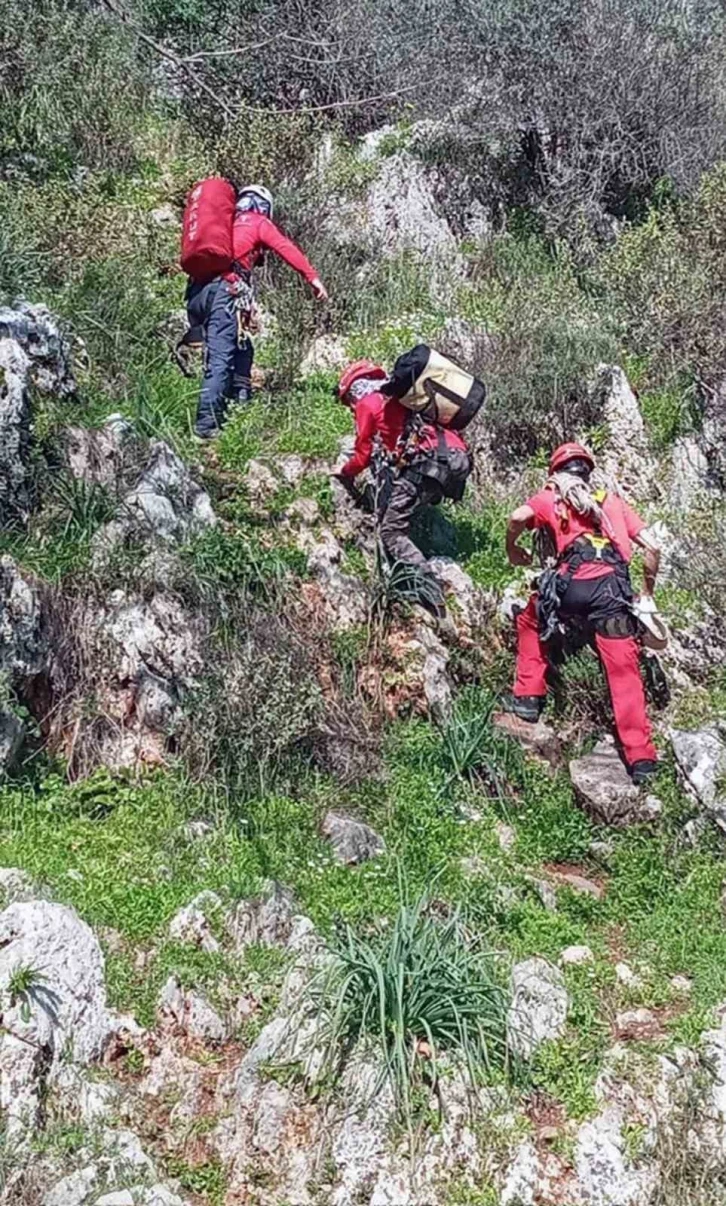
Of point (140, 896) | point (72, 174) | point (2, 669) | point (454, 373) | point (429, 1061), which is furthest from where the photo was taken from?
point (72, 174)

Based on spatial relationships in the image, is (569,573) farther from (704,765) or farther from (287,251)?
(287,251)

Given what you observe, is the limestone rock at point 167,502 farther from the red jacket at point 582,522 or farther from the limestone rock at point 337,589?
the red jacket at point 582,522

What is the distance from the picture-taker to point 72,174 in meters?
9.87

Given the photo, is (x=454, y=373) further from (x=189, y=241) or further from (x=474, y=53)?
(x=474, y=53)

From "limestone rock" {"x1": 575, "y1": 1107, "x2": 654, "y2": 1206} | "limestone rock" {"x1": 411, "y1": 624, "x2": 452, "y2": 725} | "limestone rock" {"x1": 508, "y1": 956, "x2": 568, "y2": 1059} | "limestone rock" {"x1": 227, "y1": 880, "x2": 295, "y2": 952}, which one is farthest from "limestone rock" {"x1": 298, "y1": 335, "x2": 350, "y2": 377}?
"limestone rock" {"x1": 575, "y1": 1107, "x2": 654, "y2": 1206}

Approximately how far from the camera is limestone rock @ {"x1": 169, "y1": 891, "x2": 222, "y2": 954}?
459 cm

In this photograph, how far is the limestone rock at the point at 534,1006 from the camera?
4.20 m

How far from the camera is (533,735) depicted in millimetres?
6191

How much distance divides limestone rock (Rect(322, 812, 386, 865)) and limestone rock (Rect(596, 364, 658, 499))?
4003 millimetres

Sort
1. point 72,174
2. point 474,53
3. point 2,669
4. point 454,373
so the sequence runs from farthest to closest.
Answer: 1. point 474,53
2. point 72,174
3. point 454,373
4. point 2,669

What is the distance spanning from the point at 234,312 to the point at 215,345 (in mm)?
243

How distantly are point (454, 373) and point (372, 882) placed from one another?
2952mm

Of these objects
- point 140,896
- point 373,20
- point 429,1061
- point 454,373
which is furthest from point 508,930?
point 373,20

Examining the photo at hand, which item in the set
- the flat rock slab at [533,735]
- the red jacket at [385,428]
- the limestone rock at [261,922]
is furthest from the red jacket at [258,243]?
the limestone rock at [261,922]
